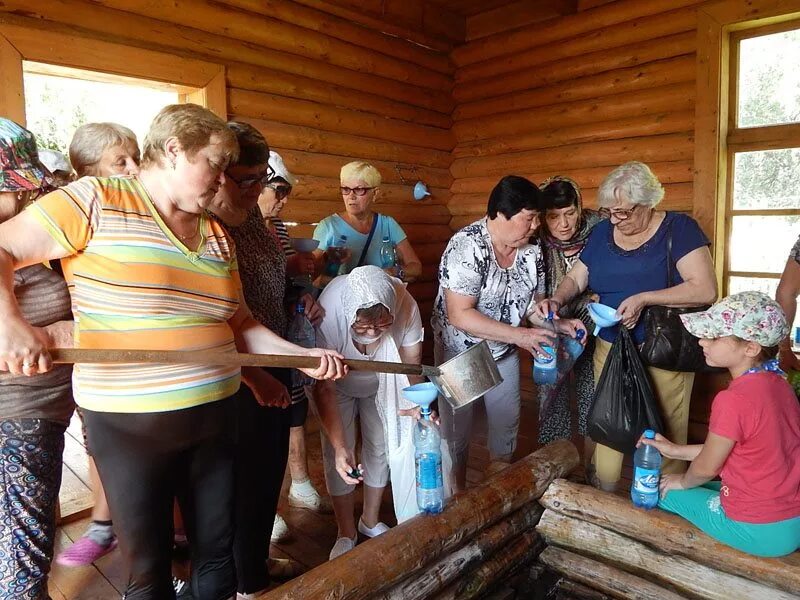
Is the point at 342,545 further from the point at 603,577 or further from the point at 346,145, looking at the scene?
the point at 346,145

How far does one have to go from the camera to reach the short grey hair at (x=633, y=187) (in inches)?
102

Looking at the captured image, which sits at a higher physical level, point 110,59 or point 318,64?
point 318,64

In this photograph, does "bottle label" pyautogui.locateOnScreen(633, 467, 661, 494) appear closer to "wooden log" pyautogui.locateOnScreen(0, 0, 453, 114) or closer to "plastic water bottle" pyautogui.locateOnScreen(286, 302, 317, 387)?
"plastic water bottle" pyautogui.locateOnScreen(286, 302, 317, 387)

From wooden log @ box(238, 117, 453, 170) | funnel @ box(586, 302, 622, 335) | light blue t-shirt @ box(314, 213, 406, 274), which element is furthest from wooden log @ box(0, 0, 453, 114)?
funnel @ box(586, 302, 622, 335)

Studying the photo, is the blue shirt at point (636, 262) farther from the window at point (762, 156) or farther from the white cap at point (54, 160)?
the white cap at point (54, 160)

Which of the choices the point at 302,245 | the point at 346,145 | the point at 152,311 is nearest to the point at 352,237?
the point at 302,245

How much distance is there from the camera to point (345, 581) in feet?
5.78

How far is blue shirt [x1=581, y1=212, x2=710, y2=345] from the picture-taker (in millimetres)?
2617

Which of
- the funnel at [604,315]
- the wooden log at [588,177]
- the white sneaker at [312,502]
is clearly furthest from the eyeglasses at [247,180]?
the wooden log at [588,177]

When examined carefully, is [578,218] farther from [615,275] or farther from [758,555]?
[758,555]

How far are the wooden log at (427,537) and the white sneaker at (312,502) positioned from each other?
46.4 inches

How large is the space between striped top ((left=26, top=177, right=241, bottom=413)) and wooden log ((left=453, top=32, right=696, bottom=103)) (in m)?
4.06

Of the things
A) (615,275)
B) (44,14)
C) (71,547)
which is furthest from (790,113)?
(71,547)

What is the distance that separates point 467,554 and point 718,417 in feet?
3.30
